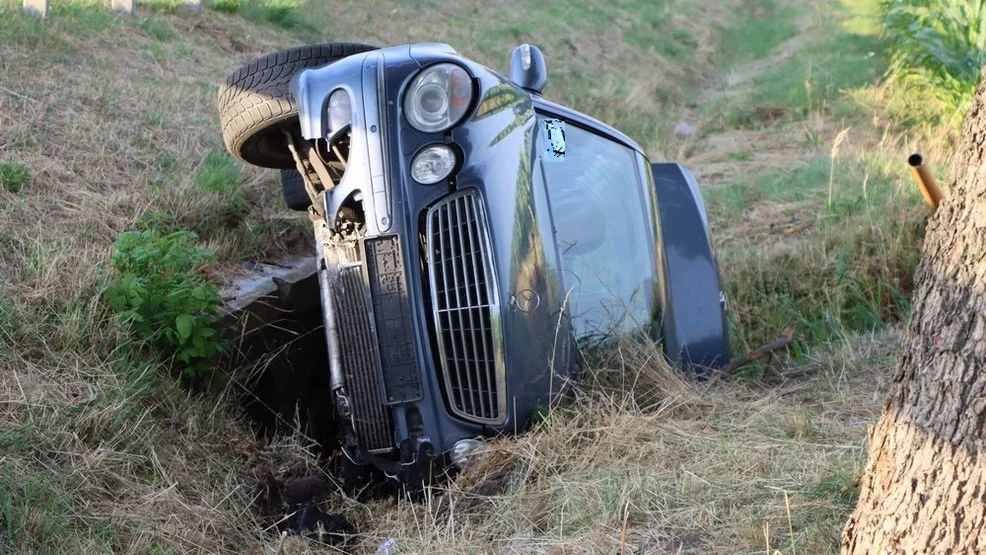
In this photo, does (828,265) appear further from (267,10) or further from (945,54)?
(267,10)

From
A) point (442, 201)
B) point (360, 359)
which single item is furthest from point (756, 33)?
point (360, 359)

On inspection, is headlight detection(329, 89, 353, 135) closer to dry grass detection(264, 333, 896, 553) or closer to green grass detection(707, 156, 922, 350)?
dry grass detection(264, 333, 896, 553)

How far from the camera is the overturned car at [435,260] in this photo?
376 cm

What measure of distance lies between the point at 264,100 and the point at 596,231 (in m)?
1.45

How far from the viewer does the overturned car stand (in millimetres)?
3758

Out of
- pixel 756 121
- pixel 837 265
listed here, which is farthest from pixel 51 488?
pixel 756 121

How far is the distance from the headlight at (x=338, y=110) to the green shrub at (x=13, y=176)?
81.0 inches

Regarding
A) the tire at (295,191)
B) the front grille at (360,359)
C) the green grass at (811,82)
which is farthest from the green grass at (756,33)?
the front grille at (360,359)

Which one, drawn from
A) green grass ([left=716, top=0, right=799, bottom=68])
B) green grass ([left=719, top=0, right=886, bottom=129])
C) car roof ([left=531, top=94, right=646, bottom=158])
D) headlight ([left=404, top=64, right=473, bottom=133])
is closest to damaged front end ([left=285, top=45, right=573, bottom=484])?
headlight ([left=404, top=64, right=473, bottom=133])

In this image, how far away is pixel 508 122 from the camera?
4090 millimetres

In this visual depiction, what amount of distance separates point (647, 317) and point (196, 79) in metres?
4.91

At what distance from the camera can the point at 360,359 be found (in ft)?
12.6

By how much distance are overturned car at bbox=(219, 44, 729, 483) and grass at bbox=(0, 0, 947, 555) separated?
19 cm

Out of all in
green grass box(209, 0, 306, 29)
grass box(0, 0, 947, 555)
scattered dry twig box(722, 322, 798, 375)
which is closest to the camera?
grass box(0, 0, 947, 555)
